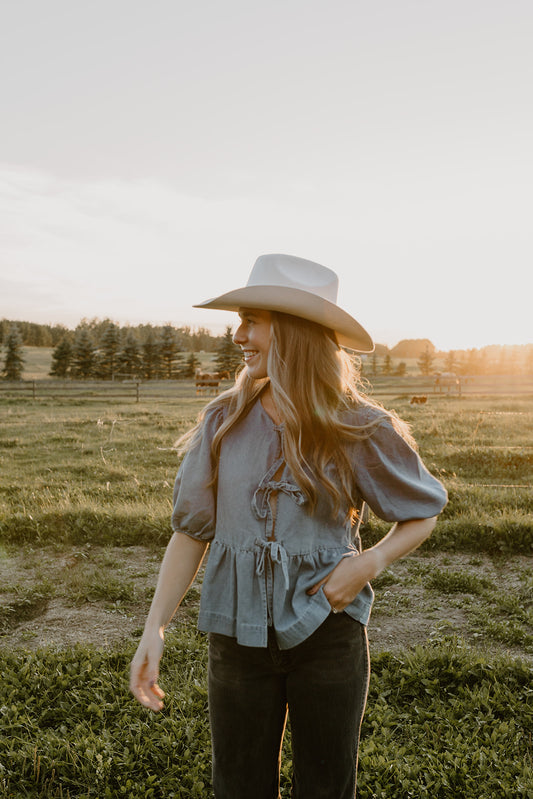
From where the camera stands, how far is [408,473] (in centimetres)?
190

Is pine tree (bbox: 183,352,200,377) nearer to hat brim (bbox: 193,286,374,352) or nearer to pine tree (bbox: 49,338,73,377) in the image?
pine tree (bbox: 49,338,73,377)

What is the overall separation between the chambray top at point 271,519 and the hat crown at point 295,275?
421 millimetres

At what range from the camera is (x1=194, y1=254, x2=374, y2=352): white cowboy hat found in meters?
1.86

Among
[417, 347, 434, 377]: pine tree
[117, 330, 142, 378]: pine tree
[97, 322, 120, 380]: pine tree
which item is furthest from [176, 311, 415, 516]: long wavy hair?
[417, 347, 434, 377]: pine tree

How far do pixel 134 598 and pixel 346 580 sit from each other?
12.4ft

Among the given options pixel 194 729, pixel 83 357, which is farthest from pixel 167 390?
pixel 83 357

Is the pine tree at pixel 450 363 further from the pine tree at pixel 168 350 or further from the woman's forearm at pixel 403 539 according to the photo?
the woman's forearm at pixel 403 539

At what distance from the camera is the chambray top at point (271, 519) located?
178 centimetres

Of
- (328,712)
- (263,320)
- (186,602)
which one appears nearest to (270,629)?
(328,712)

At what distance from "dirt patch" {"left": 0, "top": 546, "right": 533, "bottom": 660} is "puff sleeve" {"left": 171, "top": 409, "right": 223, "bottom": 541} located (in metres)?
2.87

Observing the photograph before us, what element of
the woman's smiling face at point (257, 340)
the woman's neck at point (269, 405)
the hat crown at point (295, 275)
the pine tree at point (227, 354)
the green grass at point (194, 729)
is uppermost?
the pine tree at point (227, 354)

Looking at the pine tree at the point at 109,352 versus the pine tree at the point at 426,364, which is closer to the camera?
the pine tree at the point at 109,352

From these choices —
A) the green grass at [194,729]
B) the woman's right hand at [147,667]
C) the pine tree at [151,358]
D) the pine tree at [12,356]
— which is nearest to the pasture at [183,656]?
the green grass at [194,729]

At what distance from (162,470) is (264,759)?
8.85m
